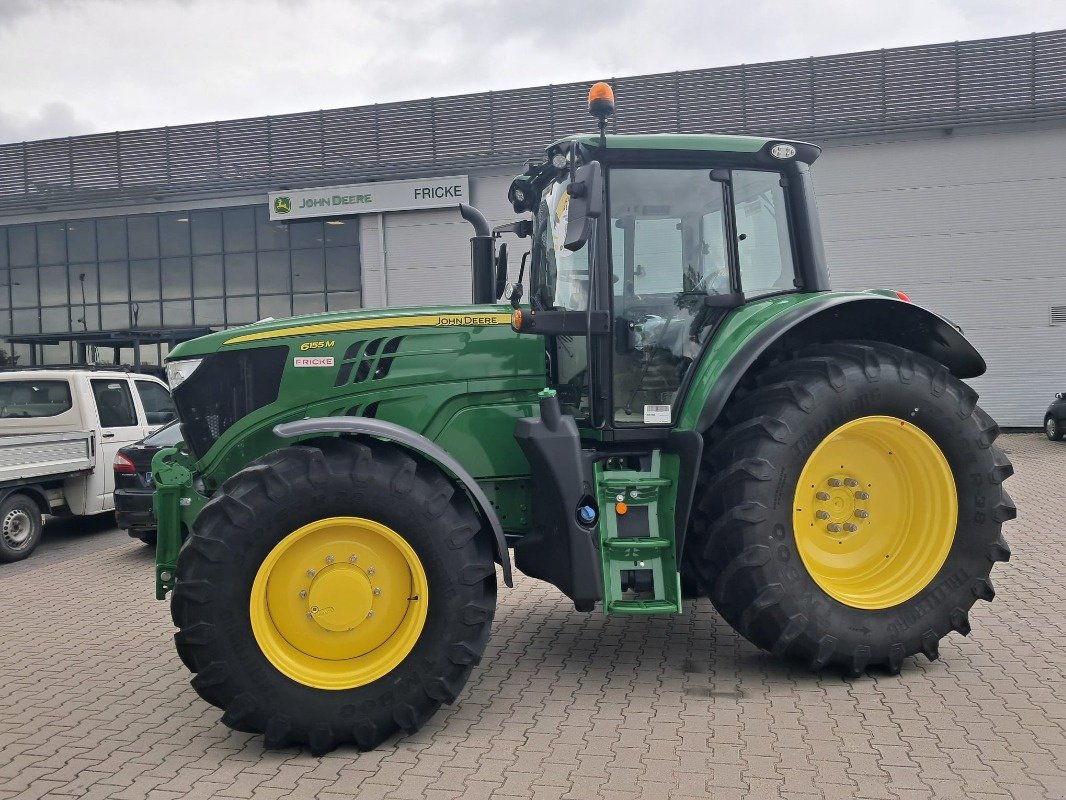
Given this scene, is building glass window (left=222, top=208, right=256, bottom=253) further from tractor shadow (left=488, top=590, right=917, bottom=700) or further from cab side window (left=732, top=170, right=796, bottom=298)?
cab side window (left=732, top=170, right=796, bottom=298)

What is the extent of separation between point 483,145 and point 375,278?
4.56 meters

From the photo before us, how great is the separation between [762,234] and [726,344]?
2.41 feet

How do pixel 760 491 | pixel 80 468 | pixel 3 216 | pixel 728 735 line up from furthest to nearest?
1. pixel 3 216
2. pixel 80 468
3. pixel 760 491
4. pixel 728 735

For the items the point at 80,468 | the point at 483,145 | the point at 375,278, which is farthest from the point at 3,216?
the point at 80,468

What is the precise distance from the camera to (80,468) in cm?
960

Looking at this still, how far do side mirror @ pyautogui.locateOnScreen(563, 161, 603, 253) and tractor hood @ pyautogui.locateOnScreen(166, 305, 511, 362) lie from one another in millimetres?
807

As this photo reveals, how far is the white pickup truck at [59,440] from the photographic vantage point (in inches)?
354

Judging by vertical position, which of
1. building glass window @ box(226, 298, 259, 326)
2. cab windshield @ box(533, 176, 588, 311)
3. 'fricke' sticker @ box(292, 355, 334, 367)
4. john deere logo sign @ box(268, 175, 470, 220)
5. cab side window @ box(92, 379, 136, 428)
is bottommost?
cab side window @ box(92, 379, 136, 428)

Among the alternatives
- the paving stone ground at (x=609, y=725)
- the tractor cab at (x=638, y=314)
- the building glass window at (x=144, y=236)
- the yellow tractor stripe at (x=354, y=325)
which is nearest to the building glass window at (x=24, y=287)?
the building glass window at (x=144, y=236)

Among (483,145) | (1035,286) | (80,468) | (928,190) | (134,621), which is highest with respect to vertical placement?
(483,145)

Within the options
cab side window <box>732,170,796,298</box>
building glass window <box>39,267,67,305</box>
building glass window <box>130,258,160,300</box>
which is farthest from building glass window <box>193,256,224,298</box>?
cab side window <box>732,170,796,298</box>

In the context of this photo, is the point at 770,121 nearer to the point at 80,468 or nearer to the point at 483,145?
the point at 483,145

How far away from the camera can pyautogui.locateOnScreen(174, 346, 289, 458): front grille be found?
455cm

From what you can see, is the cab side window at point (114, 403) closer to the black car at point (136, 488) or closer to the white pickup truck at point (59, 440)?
the white pickup truck at point (59, 440)
